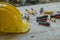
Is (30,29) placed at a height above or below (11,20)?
below

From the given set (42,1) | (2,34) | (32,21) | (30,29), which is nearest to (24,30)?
(30,29)

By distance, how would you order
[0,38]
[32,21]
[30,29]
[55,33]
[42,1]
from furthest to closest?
[42,1], [32,21], [30,29], [55,33], [0,38]

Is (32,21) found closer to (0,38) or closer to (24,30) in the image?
(24,30)

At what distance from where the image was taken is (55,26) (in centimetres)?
157

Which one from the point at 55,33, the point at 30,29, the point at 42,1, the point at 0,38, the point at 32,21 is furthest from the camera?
the point at 42,1

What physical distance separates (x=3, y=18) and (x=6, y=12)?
0.06 m

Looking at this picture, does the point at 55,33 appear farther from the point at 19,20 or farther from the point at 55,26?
the point at 19,20

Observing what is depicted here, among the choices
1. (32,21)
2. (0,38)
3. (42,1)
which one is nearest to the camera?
(0,38)

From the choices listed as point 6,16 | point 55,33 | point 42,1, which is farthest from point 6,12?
point 42,1

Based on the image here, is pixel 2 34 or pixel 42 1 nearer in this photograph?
pixel 2 34

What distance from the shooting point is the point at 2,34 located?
53.4 inches

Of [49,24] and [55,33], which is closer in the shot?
[55,33]

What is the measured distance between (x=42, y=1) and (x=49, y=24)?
162cm

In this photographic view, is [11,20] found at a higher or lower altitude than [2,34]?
higher
